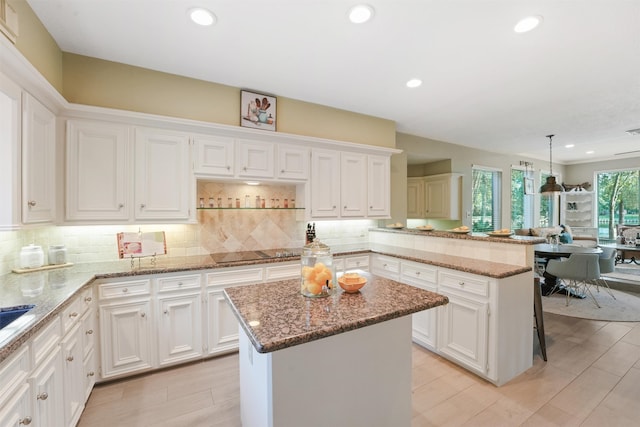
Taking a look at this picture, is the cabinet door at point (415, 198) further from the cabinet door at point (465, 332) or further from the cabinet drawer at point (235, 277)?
the cabinet drawer at point (235, 277)

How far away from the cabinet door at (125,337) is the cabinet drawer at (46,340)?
2.34 ft

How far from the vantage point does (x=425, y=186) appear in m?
5.81

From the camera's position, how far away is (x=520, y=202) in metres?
6.86

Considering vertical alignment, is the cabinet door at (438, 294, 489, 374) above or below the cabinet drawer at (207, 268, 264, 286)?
below

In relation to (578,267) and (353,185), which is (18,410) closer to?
(353,185)

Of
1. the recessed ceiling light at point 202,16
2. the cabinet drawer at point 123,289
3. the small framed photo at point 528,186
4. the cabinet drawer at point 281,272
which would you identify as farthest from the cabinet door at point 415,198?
the cabinet drawer at point 123,289

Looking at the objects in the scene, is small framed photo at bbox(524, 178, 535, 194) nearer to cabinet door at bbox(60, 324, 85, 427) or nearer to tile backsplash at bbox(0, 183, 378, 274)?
tile backsplash at bbox(0, 183, 378, 274)

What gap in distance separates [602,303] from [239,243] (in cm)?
531

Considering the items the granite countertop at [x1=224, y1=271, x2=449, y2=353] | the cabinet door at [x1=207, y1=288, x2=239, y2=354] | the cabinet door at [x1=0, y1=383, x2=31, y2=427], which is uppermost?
the granite countertop at [x1=224, y1=271, x2=449, y2=353]

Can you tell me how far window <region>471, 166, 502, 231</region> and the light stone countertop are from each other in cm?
362

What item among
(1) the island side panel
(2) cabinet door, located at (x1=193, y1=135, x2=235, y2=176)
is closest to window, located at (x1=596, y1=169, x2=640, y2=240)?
(1) the island side panel

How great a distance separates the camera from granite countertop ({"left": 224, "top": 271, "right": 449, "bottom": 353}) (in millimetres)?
1116

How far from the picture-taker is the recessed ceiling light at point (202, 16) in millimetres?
1892

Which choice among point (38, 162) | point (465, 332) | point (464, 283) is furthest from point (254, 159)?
point (465, 332)
